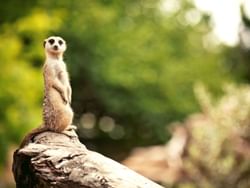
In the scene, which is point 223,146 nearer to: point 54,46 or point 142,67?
point 54,46

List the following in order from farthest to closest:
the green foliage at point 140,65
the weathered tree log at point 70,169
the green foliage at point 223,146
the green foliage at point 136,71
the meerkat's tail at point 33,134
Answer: the green foliage at point 136,71 → the green foliage at point 140,65 → the green foliage at point 223,146 → the meerkat's tail at point 33,134 → the weathered tree log at point 70,169

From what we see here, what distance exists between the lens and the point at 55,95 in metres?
4.41

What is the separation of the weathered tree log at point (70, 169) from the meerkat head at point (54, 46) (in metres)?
0.57

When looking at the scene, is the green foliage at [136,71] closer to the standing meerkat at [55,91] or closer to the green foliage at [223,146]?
the green foliage at [223,146]

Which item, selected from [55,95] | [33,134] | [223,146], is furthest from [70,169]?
[223,146]

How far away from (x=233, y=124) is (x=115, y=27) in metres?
13.8

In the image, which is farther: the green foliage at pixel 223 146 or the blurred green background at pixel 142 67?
the blurred green background at pixel 142 67

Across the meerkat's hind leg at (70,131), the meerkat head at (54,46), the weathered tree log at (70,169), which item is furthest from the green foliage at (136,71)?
the weathered tree log at (70,169)

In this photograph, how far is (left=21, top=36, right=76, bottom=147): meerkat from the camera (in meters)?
4.37

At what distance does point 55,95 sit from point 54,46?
27cm

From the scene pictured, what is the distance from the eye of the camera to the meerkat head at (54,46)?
14.2 feet

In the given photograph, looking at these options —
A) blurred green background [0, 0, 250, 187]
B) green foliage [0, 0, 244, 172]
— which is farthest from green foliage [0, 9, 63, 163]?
blurred green background [0, 0, 250, 187]

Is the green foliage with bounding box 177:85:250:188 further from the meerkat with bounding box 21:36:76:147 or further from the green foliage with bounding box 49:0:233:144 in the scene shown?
the green foliage with bounding box 49:0:233:144

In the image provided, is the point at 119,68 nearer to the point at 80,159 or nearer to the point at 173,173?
the point at 173,173
